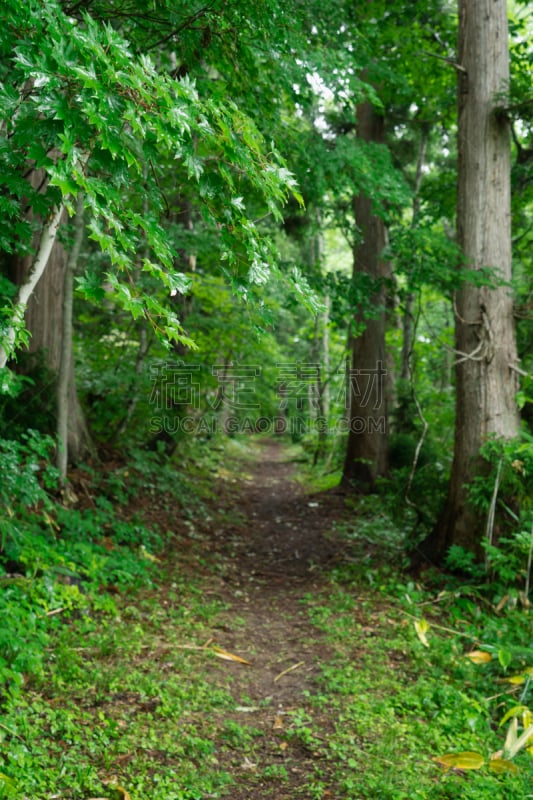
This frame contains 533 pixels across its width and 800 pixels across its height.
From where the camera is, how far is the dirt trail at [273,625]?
3418 mm

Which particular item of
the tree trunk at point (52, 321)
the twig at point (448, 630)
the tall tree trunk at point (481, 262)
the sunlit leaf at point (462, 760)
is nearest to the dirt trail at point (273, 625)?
the sunlit leaf at point (462, 760)

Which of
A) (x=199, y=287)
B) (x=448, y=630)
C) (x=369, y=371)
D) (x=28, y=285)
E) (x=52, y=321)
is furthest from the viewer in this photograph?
(x=369, y=371)

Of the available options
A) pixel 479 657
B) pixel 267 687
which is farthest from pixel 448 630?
pixel 267 687

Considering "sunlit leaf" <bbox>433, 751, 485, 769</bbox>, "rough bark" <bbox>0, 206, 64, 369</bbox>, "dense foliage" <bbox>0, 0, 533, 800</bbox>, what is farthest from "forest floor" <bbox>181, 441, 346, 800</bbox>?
"rough bark" <bbox>0, 206, 64, 369</bbox>

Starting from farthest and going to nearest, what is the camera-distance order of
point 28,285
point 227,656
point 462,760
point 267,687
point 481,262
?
1. point 481,262
2. point 227,656
3. point 267,687
4. point 462,760
5. point 28,285

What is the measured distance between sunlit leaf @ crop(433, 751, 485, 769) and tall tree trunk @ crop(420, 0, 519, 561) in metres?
2.69

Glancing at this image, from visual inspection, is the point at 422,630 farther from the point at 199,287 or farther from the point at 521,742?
the point at 199,287

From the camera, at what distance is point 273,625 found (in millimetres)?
5418

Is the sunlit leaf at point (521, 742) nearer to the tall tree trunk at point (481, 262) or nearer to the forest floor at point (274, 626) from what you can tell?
the forest floor at point (274, 626)

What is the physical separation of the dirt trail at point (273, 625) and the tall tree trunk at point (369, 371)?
0.85m

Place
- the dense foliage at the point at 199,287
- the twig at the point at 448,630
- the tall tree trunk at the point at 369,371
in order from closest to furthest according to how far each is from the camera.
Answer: the dense foliage at the point at 199,287
the twig at the point at 448,630
the tall tree trunk at the point at 369,371

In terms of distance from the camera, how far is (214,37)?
11.2 ft

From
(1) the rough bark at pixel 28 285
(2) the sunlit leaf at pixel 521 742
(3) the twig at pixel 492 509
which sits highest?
(1) the rough bark at pixel 28 285

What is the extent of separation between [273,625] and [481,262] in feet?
12.8
